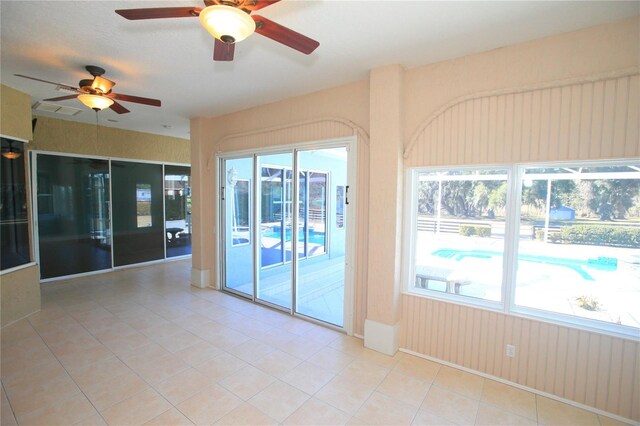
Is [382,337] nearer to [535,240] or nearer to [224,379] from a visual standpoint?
[224,379]

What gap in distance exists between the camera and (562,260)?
2514 mm

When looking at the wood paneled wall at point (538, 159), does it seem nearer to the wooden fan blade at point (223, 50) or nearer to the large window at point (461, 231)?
the large window at point (461, 231)

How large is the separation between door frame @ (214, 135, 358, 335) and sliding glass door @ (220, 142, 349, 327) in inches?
0.7

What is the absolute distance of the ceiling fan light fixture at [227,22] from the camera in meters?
1.62

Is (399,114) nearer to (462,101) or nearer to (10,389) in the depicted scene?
(462,101)

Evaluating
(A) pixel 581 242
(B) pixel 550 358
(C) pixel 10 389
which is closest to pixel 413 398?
(B) pixel 550 358

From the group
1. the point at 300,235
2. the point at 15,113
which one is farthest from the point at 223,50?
the point at 300,235

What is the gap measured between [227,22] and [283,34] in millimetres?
343

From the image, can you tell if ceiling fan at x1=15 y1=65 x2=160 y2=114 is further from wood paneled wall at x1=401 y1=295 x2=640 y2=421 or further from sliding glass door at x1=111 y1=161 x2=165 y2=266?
wood paneled wall at x1=401 y1=295 x2=640 y2=421

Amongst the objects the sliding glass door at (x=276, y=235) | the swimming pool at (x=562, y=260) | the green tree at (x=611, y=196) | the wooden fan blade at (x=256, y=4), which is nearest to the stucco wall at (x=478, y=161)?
the green tree at (x=611, y=196)

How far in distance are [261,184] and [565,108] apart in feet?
12.0

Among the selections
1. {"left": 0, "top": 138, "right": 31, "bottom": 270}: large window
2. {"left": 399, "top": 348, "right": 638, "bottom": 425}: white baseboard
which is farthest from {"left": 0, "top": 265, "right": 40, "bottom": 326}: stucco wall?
{"left": 399, "top": 348, "right": 638, "bottom": 425}: white baseboard

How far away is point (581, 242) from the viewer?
95.6 inches

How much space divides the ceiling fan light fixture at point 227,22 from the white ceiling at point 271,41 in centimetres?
50
